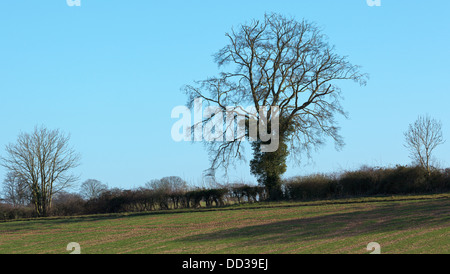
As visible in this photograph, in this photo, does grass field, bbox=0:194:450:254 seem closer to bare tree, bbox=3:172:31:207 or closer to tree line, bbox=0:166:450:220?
tree line, bbox=0:166:450:220

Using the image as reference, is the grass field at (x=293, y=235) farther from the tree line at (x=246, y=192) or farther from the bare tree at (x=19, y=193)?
the bare tree at (x=19, y=193)

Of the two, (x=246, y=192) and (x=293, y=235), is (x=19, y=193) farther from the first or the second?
(x=293, y=235)

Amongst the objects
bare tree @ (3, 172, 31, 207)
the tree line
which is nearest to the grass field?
the tree line

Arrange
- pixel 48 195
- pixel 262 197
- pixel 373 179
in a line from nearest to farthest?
pixel 373 179 < pixel 262 197 < pixel 48 195

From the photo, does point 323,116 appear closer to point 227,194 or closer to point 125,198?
point 227,194

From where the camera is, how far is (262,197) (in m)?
33.4

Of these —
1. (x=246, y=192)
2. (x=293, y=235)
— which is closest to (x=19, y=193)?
(x=246, y=192)

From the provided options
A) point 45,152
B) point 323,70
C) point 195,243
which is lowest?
point 195,243

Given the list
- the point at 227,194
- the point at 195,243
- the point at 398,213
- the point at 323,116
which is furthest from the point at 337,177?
the point at 195,243

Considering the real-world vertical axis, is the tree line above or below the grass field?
above

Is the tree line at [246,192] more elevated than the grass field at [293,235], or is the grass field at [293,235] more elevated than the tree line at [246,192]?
the tree line at [246,192]

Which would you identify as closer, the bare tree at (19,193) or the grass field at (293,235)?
the grass field at (293,235)

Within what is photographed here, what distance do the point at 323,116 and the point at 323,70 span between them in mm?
3361

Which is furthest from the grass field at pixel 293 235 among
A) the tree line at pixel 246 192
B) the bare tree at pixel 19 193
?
the bare tree at pixel 19 193
